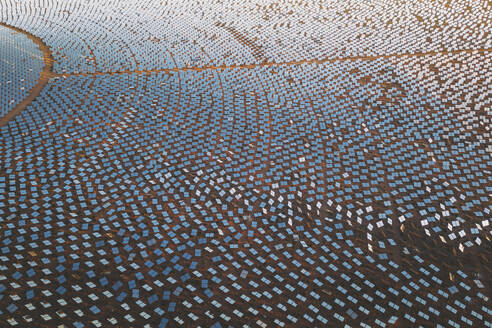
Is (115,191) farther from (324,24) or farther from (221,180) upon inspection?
(324,24)

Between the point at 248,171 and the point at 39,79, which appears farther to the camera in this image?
the point at 39,79

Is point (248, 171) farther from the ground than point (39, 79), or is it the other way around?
point (248, 171)

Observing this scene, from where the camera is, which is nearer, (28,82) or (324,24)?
(28,82)

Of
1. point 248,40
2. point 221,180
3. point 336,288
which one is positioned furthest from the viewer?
point 248,40

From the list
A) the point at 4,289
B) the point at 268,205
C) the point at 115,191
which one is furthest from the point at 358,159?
the point at 4,289

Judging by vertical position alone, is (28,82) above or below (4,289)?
above

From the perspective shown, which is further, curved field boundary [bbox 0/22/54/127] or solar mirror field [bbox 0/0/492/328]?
curved field boundary [bbox 0/22/54/127]
